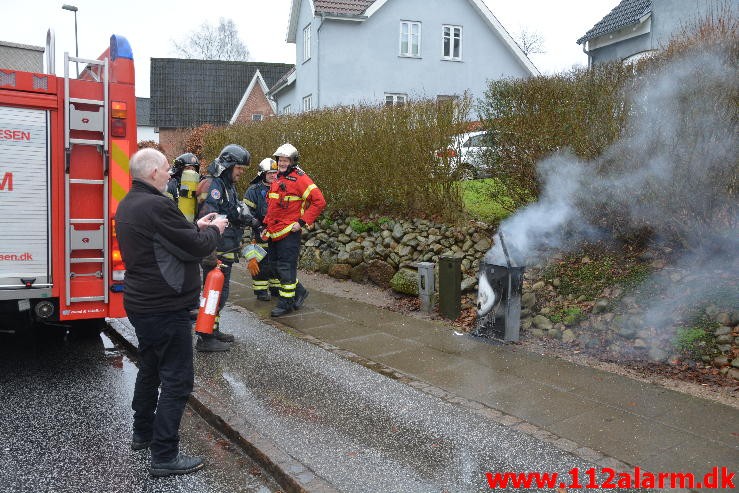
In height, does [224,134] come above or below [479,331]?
above

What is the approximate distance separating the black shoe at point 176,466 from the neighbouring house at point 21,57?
12.8 feet

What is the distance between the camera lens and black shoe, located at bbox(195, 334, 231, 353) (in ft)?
20.5

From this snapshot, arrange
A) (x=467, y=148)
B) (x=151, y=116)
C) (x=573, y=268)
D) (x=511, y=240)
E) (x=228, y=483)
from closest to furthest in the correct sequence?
(x=228, y=483) → (x=573, y=268) → (x=511, y=240) → (x=467, y=148) → (x=151, y=116)

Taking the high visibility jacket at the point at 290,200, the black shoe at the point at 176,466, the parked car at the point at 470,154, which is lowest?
the black shoe at the point at 176,466

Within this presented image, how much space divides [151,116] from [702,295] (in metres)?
39.6

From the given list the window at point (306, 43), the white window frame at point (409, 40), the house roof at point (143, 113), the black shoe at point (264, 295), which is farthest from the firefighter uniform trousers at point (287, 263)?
the house roof at point (143, 113)

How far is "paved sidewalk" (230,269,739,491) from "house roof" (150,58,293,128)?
35.7 metres

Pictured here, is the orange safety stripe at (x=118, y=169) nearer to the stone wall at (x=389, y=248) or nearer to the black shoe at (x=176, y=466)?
the black shoe at (x=176, y=466)

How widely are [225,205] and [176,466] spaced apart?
3.01m

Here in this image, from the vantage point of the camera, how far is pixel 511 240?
743 cm

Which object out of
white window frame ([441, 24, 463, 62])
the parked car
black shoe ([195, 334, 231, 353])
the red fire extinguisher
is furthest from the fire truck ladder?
white window frame ([441, 24, 463, 62])

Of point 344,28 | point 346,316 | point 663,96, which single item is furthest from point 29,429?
point 344,28

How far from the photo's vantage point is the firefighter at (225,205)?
6.20m

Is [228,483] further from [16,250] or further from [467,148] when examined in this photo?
[467,148]
